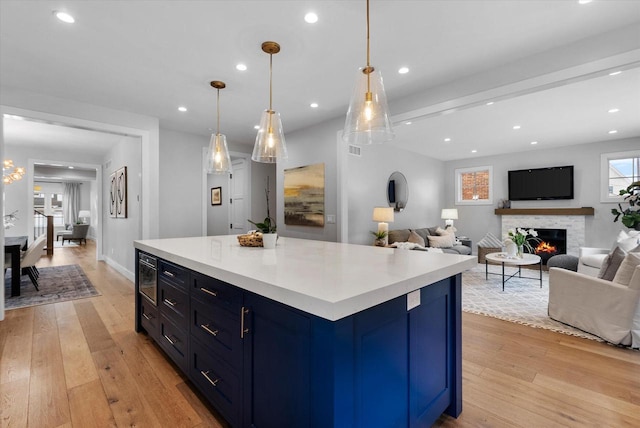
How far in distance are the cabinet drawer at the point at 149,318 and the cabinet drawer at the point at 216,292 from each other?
92 cm

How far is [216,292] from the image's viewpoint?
1.64 meters

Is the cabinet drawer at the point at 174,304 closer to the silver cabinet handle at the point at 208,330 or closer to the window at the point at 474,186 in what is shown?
the silver cabinet handle at the point at 208,330

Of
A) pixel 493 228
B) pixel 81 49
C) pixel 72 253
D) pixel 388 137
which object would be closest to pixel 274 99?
pixel 81 49

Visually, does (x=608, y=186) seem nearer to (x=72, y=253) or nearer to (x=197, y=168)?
(x=197, y=168)

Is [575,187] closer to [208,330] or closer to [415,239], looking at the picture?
[415,239]

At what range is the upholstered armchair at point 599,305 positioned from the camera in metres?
2.54

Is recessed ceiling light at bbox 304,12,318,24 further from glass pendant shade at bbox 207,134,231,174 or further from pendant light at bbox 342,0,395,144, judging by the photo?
glass pendant shade at bbox 207,134,231,174

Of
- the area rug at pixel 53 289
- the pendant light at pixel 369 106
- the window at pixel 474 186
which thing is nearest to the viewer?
the pendant light at pixel 369 106

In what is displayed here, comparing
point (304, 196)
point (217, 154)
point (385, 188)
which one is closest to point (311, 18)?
point (217, 154)

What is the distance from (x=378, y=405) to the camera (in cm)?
123

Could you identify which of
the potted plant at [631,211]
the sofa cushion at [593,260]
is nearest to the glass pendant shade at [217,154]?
the sofa cushion at [593,260]

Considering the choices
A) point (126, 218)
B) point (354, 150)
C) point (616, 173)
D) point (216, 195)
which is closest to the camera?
point (354, 150)

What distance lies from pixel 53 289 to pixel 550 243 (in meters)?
9.53

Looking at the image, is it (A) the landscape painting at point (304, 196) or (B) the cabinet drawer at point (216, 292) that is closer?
(B) the cabinet drawer at point (216, 292)
